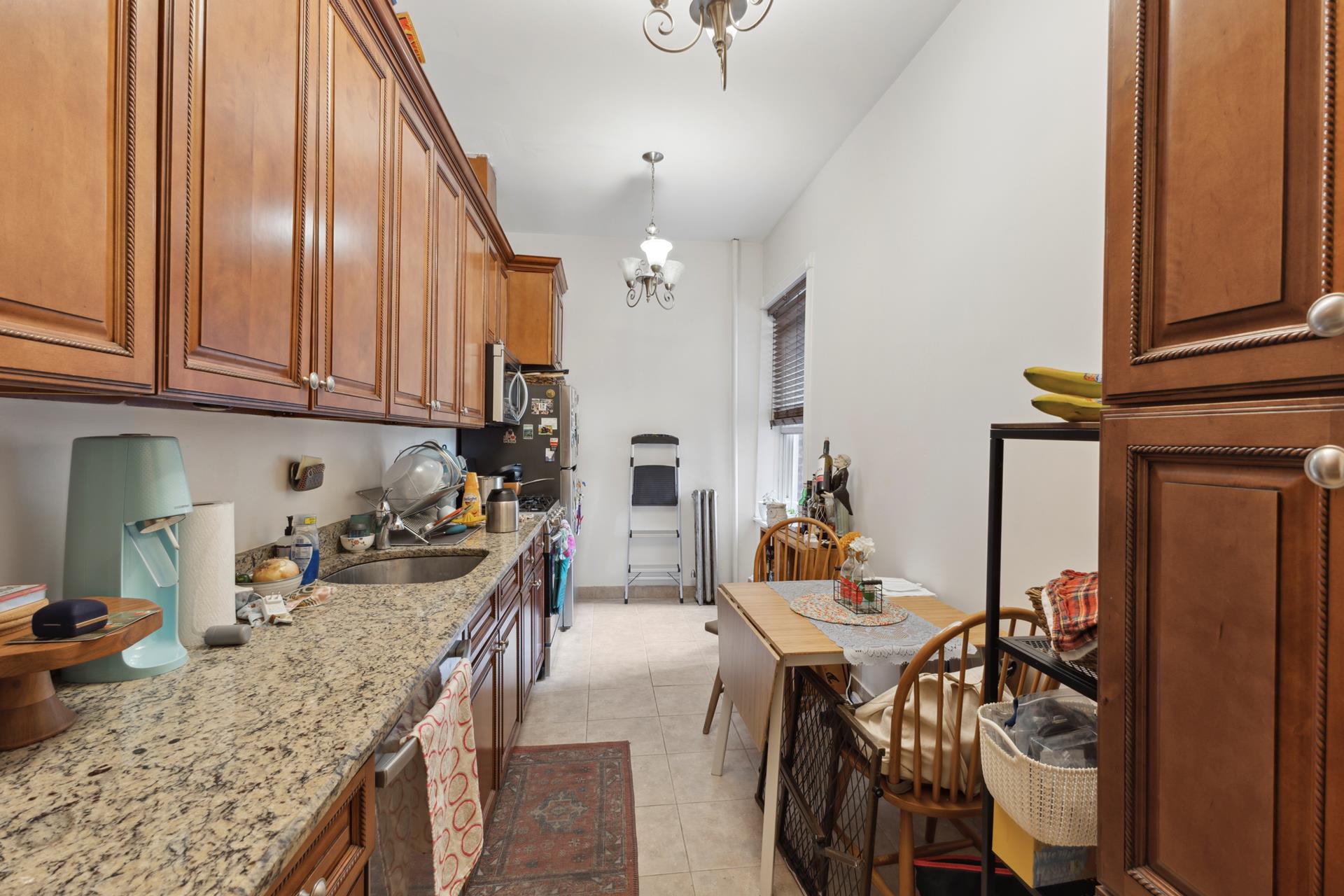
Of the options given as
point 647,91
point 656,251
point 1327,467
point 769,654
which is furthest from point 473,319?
point 1327,467

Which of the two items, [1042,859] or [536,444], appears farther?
[536,444]

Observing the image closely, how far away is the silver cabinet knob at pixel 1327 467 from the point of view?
0.53 meters

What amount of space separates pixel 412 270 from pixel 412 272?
11 mm

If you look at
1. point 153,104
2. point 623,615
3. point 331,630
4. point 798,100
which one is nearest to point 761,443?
point 623,615

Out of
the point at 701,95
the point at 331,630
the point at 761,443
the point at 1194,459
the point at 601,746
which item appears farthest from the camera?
the point at 761,443

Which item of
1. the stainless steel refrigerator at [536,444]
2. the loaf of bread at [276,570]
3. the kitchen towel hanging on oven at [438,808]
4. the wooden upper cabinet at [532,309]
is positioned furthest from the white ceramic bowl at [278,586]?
the wooden upper cabinet at [532,309]

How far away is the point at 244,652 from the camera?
43.7 inches

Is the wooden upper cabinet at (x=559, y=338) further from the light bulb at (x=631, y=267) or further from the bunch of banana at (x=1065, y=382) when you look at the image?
the bunch of banana at (x=1065, y=382)

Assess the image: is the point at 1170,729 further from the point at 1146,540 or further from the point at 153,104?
the point at 153,104

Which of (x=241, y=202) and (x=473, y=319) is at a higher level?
(x=473, y=319)

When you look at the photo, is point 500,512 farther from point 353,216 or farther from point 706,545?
point 706,545

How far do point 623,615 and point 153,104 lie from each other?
410cm

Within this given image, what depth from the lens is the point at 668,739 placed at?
261 cm

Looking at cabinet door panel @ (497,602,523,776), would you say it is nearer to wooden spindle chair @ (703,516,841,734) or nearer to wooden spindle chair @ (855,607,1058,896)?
wooden spindle chair @ (703,516,841,734)
